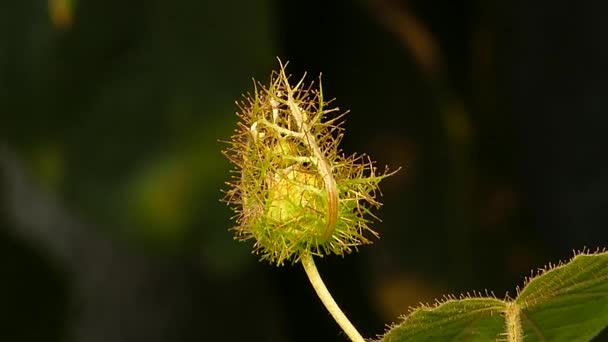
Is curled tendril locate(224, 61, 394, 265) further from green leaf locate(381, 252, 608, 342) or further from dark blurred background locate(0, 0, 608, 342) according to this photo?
dark blurred background locate(0, 0, 608, 342)

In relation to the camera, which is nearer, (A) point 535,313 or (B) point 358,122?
(A) point 535,313

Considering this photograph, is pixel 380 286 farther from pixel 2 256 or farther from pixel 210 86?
pixel 2 256

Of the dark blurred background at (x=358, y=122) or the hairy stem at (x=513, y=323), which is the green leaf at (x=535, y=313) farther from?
the dark blurred background at (x=358, y=122)

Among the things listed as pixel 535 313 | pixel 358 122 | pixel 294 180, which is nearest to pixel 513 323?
pixel 535 313

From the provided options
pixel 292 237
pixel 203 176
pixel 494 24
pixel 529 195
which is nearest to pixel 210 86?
pixel 203 176

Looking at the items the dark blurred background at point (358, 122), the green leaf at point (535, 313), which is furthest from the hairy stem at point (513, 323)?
the dark blurred background at point (358, 122)

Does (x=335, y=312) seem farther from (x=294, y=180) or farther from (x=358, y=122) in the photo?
(x=358, y=122)
